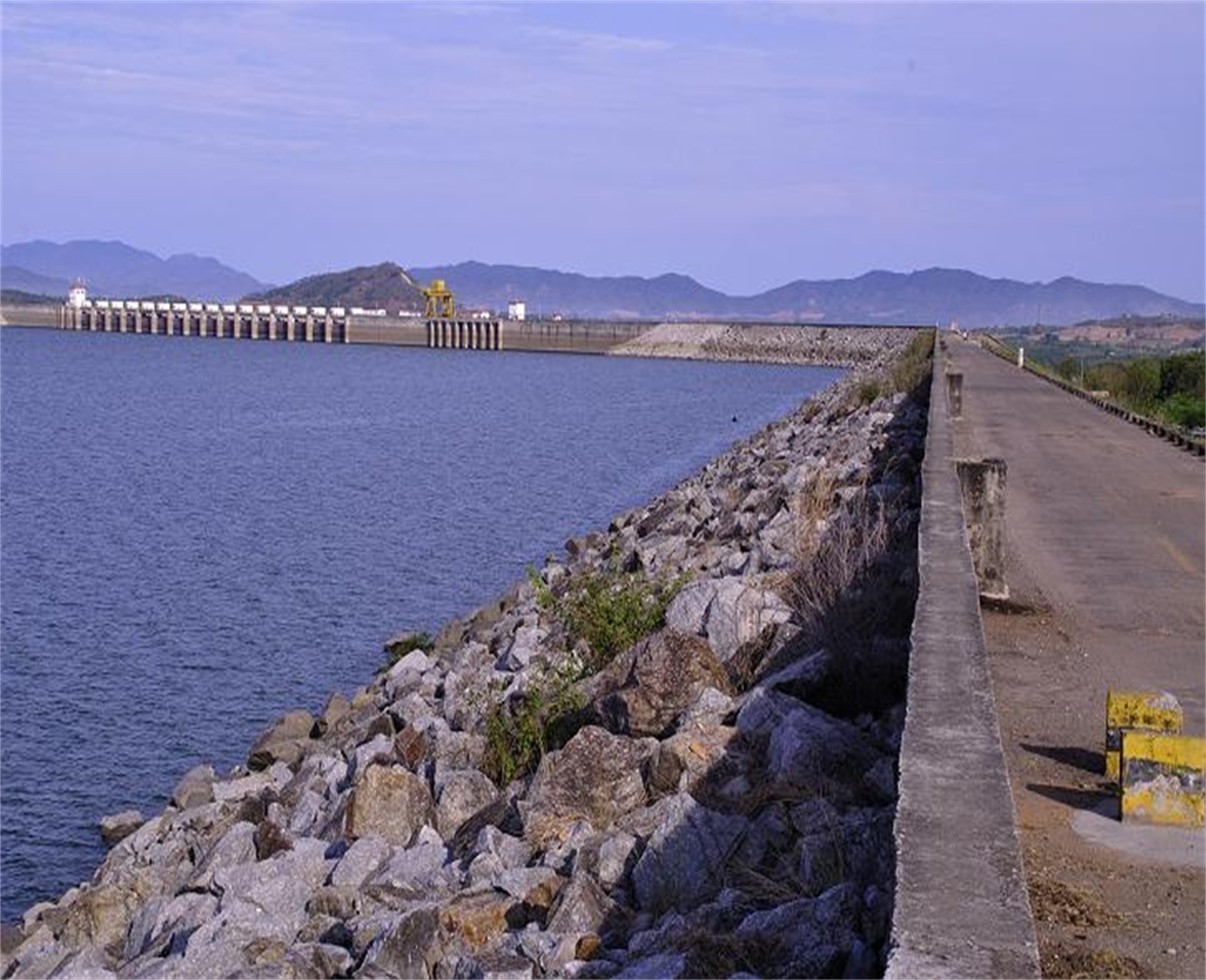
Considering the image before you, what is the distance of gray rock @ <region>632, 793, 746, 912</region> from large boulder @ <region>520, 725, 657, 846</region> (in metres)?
0.64

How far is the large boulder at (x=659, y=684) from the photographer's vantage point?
7.50 metres

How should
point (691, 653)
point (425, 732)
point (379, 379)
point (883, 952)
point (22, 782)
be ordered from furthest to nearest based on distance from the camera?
1. point (379, 379)
2. point (22, 782)
3. point (425, 732)
4. point (691, 653)
5. point (883, 952)

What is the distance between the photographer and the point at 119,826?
11.7 metres

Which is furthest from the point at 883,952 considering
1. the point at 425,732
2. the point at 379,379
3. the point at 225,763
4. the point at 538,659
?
the point at 379,379

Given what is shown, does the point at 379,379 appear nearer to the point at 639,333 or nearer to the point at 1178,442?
the point at 639,333

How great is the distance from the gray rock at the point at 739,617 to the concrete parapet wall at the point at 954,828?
1926mm

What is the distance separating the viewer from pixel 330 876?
7148 millimetres

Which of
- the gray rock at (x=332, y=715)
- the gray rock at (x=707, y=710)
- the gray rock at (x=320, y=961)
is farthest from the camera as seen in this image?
the gray rock at (x=332, y=715)

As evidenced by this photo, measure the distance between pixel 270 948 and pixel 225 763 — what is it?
24.6 feet

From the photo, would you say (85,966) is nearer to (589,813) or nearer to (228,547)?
(589,813)

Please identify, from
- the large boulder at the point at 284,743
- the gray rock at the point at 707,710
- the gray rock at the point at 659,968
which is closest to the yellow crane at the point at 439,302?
the large boulder at the point at 284,743

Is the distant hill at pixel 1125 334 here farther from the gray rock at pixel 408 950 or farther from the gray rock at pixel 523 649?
the gray rock at pixel 408 950

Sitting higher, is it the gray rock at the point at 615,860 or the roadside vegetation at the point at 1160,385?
the gray rock at the point at 615,860

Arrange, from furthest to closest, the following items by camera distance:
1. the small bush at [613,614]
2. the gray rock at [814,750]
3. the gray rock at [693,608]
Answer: the small bush at [613,614] → the gray rock at [693,608] → the gray rock at [814,750]
